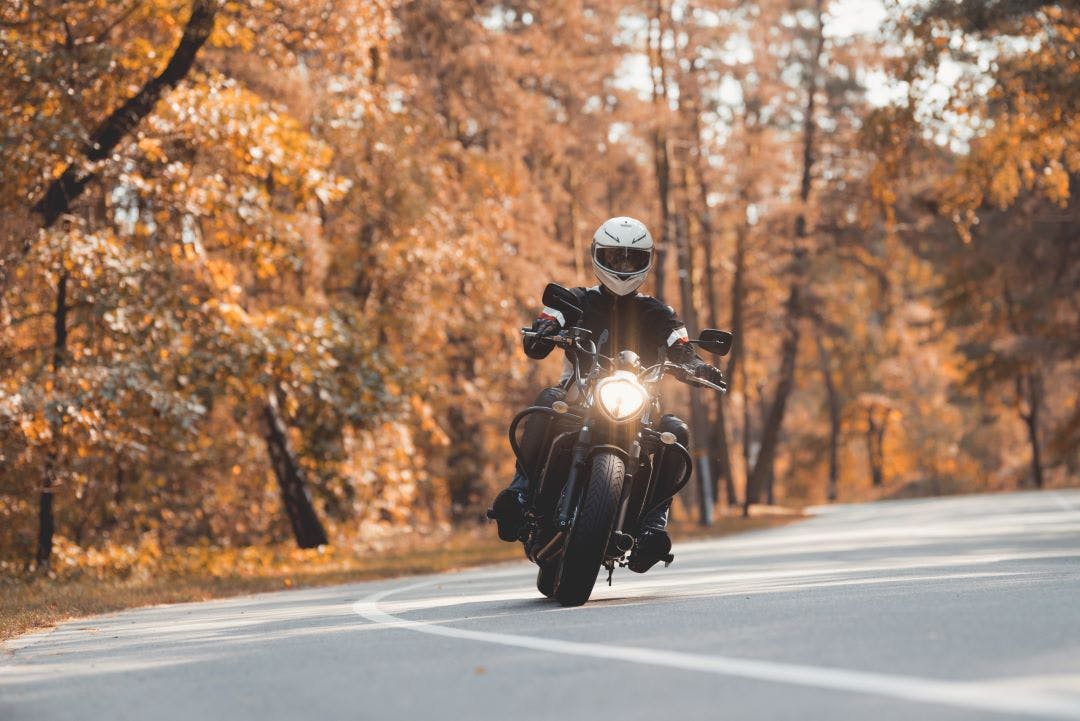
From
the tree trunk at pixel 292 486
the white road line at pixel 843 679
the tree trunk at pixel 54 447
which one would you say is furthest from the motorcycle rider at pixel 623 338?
the tree trunk at pixel 292 486

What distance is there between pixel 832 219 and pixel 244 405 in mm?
17893

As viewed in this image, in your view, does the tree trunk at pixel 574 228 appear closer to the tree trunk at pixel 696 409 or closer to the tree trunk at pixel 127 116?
the tree trunk at pixel 696 409

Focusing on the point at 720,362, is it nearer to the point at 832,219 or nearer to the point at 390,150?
the point at 832,219

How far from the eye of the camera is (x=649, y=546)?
916 centimetres

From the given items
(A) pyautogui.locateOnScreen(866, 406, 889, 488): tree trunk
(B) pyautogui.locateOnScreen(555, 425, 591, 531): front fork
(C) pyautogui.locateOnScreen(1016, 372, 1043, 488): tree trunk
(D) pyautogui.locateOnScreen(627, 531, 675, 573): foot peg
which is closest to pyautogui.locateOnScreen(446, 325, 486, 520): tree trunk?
(D) pyautogui.locateOnScreen(627, 531, 675, 573): foot peg

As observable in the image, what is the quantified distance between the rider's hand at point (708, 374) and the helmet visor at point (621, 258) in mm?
720

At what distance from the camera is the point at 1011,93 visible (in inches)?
732

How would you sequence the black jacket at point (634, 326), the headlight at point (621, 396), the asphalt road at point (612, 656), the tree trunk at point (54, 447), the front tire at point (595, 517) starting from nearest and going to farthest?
the asphalt road at point (612, 656) → the front tire at point (595, 517) → the headlight at point (621, 396) → the black jacket at point (634, 326) → the tree trunk at point (54, 447)

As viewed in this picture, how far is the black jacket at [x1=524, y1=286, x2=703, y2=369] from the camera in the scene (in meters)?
9.66

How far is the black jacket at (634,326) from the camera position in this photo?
380 inches

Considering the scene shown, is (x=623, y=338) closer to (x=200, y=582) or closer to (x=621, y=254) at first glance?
(x=621, y=254)

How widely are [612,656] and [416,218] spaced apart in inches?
731

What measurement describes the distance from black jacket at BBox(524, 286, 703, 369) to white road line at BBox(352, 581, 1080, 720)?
109 inches

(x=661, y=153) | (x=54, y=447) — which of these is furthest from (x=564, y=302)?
(x=661, y=153)
